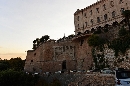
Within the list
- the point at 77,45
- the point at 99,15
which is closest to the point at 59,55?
the point at 77,45

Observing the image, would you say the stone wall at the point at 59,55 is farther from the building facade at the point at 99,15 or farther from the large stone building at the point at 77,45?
the building facade at the point at 99,15

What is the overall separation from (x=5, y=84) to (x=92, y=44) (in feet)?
71.7

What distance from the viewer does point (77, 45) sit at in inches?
2173

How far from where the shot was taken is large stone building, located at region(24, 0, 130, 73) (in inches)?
2048

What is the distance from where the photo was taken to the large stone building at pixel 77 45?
2048 inches

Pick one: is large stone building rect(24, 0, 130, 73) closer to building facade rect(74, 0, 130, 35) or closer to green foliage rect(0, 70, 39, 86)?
building facade rect(74, 0, 130, 35)

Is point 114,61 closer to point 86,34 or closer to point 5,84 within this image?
point 86,34

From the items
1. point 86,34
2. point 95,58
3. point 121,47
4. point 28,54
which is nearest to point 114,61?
point 121,47

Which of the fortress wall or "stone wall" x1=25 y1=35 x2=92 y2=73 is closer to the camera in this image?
the fortress wall

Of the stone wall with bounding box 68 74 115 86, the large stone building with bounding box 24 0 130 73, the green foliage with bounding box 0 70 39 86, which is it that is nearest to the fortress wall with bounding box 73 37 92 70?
the large stone building with bounding box 24 0 130 73

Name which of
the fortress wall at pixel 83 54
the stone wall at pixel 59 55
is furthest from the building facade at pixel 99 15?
the stone wall at pixel 59 55

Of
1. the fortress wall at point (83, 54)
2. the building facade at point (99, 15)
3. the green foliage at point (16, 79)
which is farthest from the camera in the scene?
the building facade at point (99, 15)

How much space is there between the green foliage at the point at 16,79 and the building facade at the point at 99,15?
20365 mm

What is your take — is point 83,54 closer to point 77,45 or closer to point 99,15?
point 77,45
